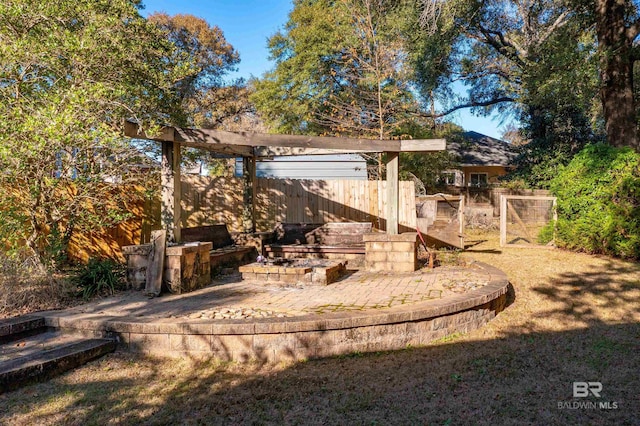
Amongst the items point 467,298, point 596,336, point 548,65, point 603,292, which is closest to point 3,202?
point 467,298

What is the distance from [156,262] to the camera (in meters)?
5.40

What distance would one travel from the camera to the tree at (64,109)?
4953 millimetres

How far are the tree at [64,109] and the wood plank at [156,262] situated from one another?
45.9 inches

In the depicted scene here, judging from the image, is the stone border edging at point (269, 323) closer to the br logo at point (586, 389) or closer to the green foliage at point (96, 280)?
the green foliage at point (96, 280)

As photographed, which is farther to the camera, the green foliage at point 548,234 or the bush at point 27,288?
the green foliage at point 548,234

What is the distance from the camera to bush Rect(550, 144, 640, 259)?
7746 mm

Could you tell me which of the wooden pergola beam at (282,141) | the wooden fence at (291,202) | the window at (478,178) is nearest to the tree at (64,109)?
the wooden pergola beam at (282,141)

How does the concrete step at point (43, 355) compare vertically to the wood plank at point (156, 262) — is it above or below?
below

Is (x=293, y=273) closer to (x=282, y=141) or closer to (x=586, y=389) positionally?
(x=282, y=141)

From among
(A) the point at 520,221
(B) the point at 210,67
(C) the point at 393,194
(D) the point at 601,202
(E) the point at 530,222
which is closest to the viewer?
(C) the point at 393,194

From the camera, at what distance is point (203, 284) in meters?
5.95

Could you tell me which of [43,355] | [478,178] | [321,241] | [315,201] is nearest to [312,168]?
[315,201]

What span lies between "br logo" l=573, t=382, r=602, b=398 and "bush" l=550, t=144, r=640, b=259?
5.64 metres

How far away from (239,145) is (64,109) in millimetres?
2517
